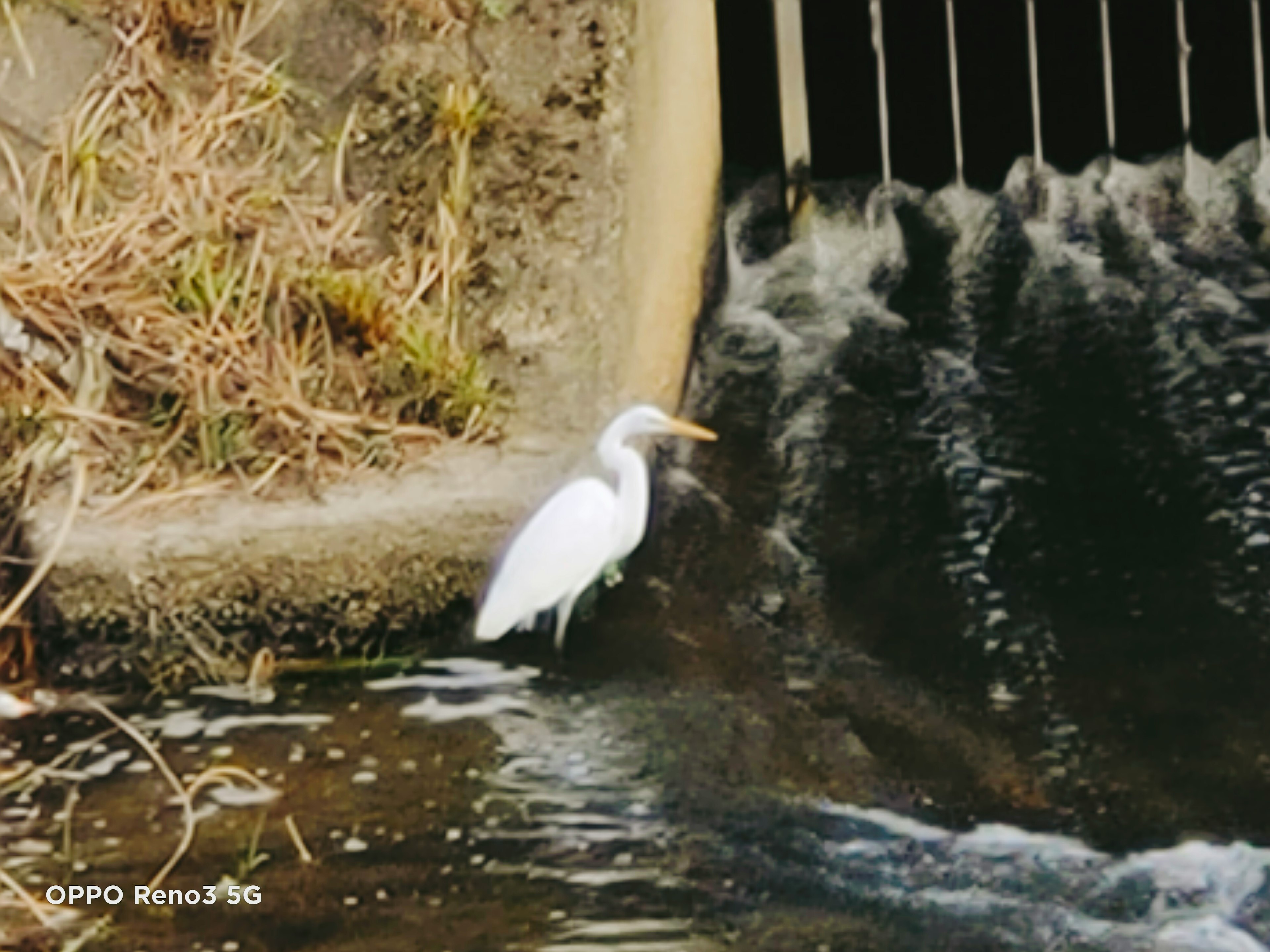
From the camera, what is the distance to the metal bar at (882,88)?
5066mm

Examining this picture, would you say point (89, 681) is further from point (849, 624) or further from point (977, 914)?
point (977, 914)

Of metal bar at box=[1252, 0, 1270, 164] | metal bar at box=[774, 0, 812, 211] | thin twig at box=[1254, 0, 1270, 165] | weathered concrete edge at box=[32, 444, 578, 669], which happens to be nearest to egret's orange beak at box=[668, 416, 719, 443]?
weathered concrete edge at box=[32, 444, 578, 669]

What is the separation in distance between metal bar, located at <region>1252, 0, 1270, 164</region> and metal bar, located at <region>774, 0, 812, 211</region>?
165 cm

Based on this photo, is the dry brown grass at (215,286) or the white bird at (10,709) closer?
the white bird at (10,709)

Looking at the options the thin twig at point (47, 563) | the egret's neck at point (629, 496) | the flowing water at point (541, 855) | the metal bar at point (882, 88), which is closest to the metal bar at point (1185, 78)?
the metal bar at point (882, 88)

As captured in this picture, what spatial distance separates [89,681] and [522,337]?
3.44ft

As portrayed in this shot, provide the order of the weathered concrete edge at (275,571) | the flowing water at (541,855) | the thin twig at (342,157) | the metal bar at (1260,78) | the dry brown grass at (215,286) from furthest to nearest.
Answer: the metal bar at (1260,78), the thin twig at (342,157), the dry brown grass at (215,286), the weathered concrete edge at (275,571), the flowing water at (541,855)

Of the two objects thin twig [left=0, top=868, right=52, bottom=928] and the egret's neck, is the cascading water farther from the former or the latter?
thin twig [left=0, top=868, right=52, bottom=928]

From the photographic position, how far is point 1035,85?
5152mm

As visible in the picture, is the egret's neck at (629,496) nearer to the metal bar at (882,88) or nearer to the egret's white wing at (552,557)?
the egret's white wing at (552,557)

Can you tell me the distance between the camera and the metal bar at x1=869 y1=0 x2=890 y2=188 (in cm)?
507

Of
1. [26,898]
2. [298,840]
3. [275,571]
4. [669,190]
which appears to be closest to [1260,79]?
[669,190]

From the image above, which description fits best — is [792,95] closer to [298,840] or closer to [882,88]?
[882,88]

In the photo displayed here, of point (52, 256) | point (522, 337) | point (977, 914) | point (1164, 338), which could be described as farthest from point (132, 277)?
point (1164, 338)
